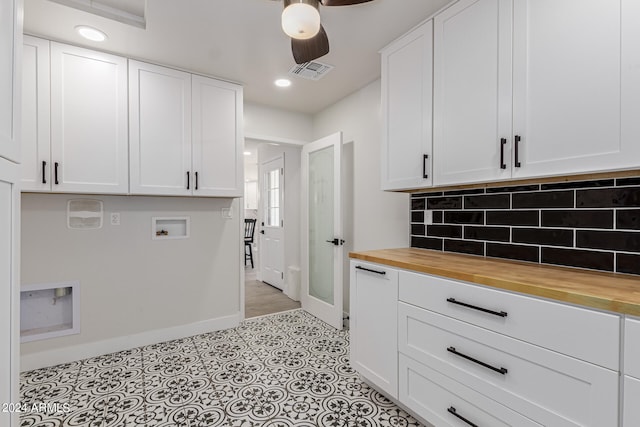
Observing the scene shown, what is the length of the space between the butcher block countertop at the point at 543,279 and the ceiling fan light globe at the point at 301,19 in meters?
1.34

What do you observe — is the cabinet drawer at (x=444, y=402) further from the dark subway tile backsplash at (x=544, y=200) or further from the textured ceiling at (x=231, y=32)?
the textured ceiling at (x=231, y=32)

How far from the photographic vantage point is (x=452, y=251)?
7.44ft

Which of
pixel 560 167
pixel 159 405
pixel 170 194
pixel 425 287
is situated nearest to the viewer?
pixel 560 167

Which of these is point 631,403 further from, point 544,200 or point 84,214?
point 84,214

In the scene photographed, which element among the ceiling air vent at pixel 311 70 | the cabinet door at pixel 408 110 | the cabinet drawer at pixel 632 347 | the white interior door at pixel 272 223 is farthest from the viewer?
the white interior door at pixel 272 223

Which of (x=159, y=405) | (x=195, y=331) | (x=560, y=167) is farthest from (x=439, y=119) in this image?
(x=195, y=331)

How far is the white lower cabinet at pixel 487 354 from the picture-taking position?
1.04 metres

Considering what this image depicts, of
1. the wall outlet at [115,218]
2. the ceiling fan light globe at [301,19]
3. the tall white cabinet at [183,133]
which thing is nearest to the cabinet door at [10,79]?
the ceiling fan light globe at [301,19]

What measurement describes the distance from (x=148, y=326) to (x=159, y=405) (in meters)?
1.11

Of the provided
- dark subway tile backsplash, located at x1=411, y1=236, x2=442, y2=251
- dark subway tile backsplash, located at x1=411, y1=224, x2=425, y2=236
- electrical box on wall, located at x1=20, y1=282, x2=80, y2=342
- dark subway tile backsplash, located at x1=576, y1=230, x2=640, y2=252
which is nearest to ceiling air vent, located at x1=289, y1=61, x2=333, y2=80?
dark subway tile backsplash, located at x1=411, y1=224, x2=425, y2=236

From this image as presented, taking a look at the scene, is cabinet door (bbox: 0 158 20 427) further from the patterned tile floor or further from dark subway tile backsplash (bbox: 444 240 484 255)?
dark subway tile backsplash (bbox: 444 240 484 255)

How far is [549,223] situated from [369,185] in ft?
5.37

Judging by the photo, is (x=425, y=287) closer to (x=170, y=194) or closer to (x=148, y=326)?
(x=170, y=194)

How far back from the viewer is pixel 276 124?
3723 mm
